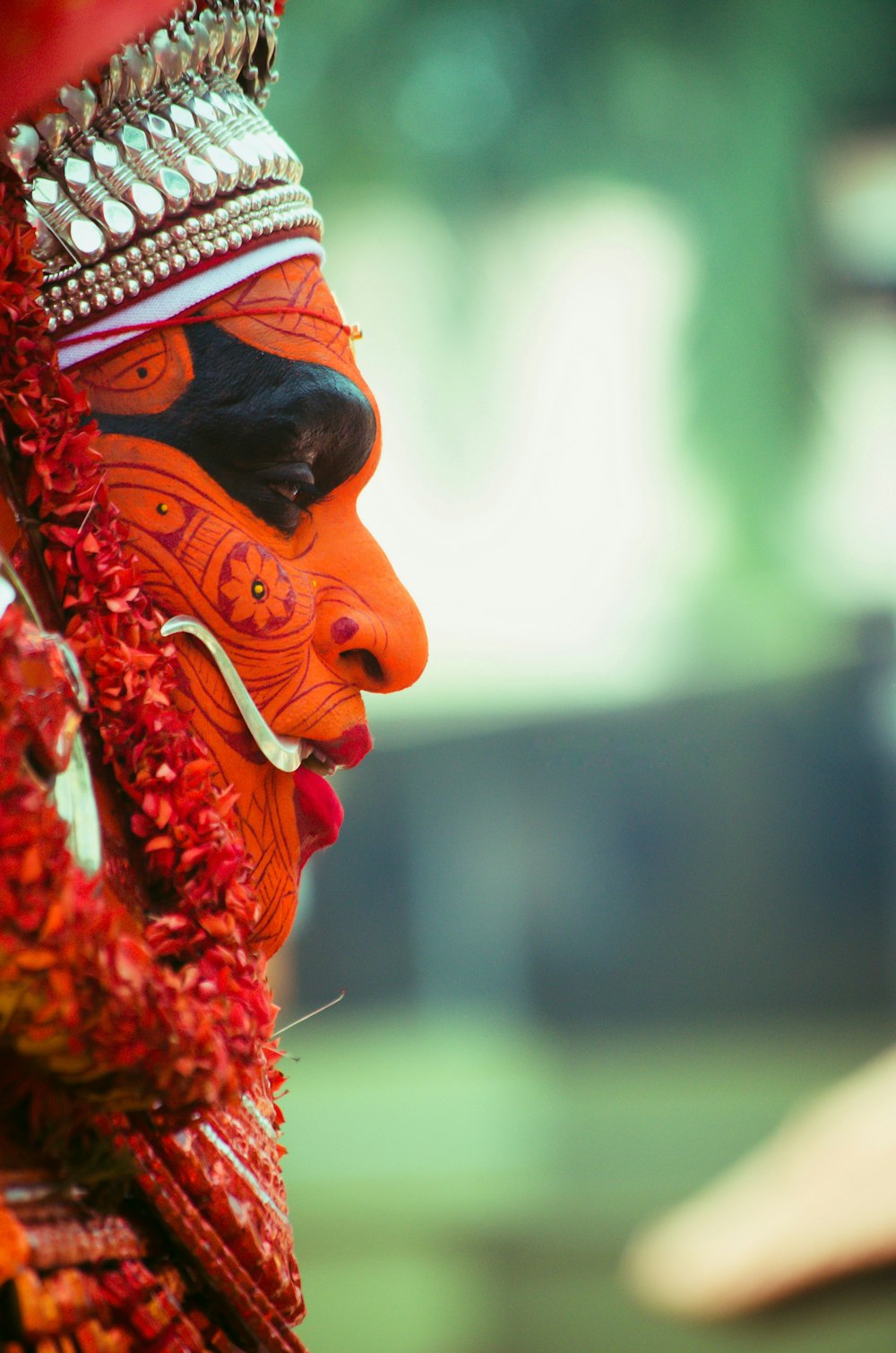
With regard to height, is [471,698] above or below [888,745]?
above

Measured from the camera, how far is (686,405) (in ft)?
31.9

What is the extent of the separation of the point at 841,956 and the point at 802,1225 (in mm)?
3531

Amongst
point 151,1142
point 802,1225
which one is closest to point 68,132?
point 151,1142

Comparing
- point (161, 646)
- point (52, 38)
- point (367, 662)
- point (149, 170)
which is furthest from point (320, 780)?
point (52, 38)

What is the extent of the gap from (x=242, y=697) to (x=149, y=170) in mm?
487

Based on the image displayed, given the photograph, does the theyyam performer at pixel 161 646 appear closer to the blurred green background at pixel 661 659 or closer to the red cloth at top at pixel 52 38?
the red cloth at top at pixel 52 38

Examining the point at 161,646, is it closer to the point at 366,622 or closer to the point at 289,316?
the point at 366,622

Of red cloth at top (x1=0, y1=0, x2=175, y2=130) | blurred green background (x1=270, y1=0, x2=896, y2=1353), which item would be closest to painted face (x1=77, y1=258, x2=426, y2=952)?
red cloth at top (x1=0, y1=0, x2=175, y2=130)

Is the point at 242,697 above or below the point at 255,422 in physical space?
below

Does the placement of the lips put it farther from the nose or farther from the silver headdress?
the silver headdress

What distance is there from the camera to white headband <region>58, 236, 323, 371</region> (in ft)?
4.50

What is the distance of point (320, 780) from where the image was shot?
1.55 m

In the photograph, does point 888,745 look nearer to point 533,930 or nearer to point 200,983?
point 533,930

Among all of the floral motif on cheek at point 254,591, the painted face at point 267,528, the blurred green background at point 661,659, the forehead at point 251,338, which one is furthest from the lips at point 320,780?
the blurred green background at point 661,659
